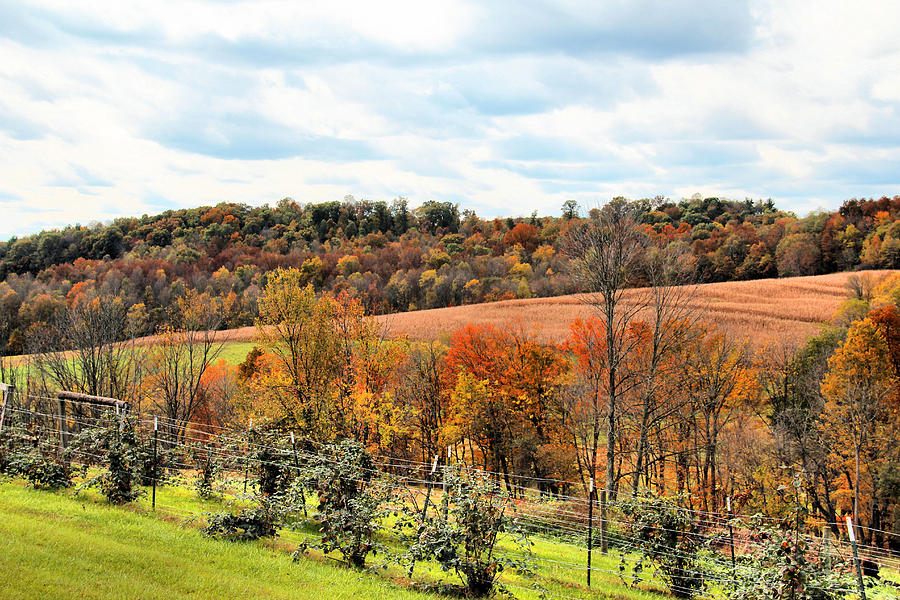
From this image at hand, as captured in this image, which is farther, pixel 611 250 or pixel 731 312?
pixel 731 312

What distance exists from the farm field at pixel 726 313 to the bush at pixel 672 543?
4275cm

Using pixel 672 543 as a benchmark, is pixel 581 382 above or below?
below

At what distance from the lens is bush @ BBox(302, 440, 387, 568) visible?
9336mm

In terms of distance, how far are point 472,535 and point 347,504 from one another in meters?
2.44

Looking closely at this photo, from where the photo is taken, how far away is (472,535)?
8320mm

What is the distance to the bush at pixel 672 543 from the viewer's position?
33.0 feet

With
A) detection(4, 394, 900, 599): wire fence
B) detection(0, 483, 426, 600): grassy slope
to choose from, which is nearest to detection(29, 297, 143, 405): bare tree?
detection(4, 394, 900, 599): wire fence

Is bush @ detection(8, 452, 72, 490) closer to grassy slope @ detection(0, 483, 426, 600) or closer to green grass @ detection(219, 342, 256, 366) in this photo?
grassy slope @ detection(0, 483, 426, 600)

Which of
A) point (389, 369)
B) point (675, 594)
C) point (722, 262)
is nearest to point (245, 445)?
point (675, 594)

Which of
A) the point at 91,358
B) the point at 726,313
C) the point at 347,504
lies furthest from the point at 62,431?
the point at 726,313

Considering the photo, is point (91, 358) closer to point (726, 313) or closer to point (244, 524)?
point (244, 524)

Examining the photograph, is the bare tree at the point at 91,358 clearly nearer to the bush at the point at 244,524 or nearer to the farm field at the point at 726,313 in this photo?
the farm field at the point at 726,313

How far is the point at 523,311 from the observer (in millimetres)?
68062

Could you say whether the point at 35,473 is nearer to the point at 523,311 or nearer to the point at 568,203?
the point at 523,311
